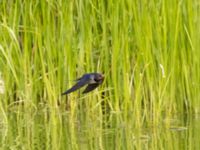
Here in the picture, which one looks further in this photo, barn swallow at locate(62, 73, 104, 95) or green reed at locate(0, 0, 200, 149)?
green reed at locate(0, 0, 200, 149)

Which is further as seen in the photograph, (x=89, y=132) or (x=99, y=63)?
(x=99, y=63)

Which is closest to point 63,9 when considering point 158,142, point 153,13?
point 153,13

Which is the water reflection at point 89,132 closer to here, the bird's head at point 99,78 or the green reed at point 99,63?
the green reed at point 99,63

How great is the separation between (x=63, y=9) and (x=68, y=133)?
0.98 m

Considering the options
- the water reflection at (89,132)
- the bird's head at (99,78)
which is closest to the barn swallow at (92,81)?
the bird's head at (99,78)

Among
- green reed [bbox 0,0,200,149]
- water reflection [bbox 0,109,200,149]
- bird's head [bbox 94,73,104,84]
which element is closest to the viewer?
water reflection [bbox 0,109,200,149]

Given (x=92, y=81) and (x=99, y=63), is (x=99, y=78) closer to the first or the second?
(x=92, y=81)

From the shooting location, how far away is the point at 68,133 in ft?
15.8

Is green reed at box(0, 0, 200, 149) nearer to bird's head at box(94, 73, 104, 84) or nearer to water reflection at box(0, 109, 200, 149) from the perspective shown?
water reflection at box(0, 109, 200, 149)

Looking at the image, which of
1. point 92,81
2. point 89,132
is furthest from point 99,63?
point 92,81

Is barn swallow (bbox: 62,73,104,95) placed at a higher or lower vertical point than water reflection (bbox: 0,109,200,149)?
higher

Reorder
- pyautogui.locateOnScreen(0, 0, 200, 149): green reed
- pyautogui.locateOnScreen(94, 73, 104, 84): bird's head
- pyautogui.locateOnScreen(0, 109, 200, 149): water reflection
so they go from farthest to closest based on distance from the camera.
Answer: pyautogui.locateOnScreen(0, 0, 200, 149): green reed < pyautogui.locateOnScreen(94, 73, 104, 84): bird's head < pyautogui.locateOnScreen(0, 109, 200, 149): water reflection

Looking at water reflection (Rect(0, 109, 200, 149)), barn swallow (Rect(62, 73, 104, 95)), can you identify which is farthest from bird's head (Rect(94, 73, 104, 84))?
water reflection (Rect(0, 109, 200, 149))

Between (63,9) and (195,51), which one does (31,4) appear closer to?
(63,9)
